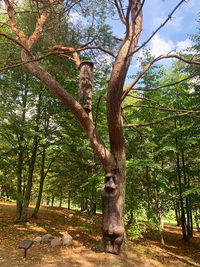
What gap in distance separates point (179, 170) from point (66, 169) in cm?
725

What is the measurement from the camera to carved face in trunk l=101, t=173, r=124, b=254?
443 centimetres

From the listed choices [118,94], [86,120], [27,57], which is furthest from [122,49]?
[27,57]

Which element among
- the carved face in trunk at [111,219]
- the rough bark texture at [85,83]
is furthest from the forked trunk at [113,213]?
the rough bark texture at [85,83]

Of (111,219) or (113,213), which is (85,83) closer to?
(113,213)

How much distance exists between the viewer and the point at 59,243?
635 centimetres

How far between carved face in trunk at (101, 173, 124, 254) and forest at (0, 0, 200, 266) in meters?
0.03

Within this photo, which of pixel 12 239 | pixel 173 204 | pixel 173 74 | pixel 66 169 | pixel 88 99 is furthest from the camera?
pixel 66 169

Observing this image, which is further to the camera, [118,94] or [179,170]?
[179,170]

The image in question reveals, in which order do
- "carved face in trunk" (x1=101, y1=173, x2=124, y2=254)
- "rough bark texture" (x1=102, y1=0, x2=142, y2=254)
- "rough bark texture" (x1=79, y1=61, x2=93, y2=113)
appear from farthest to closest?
"rough bark texture" (x1=79, y1=61, x2=93, y2=113), "carved face in trunk" (x1=101, y1=173, x2=124, y2=254), "rough bark texture" (x1=102, y1=0, x2=142, y2=254)

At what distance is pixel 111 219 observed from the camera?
448 centimetres

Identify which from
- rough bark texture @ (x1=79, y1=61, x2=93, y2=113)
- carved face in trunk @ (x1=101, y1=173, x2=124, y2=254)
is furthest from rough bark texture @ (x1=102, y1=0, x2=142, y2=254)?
rough bark texture @ (x1=79, y1=61, x2=93, y2=113)

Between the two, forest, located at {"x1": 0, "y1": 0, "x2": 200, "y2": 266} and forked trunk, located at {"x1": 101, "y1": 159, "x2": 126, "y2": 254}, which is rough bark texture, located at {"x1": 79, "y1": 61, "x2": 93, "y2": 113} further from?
forked trunk, located at {"x1": 101, "y1": 159, "x2": 126, "y2": 254}

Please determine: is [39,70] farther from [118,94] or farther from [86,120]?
[118,94]

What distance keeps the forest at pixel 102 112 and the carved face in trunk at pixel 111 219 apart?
0.08 ft
